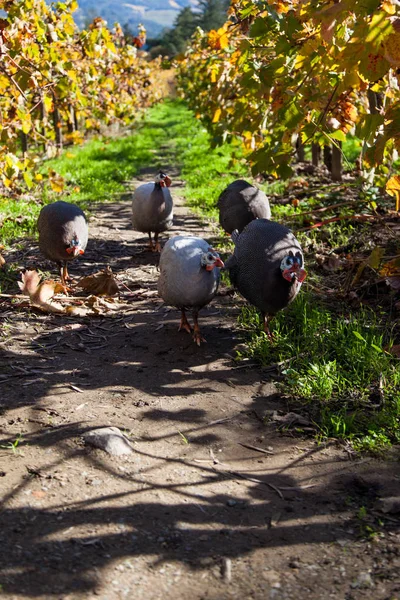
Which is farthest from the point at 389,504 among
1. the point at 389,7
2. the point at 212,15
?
the point at 212,15

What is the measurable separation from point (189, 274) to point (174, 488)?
1.89 m

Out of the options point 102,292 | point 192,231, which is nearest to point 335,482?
point 102,292

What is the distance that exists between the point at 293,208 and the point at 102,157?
8235 millimetres

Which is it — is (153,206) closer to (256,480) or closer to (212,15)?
(256,480)

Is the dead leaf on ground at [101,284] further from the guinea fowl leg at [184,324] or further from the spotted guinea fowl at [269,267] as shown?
the spotted guinea fowl at [269,267]

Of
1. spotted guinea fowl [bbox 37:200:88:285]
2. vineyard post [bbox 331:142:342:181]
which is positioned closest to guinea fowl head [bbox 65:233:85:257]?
spotted guinea fowl [bbox 37:200:88:285]

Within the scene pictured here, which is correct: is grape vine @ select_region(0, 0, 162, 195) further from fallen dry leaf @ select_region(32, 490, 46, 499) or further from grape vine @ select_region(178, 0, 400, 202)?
fallen dry leaf @ select_region(32, 490, 46, 499)

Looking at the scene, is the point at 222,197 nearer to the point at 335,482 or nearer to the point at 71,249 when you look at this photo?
the point at 71,249

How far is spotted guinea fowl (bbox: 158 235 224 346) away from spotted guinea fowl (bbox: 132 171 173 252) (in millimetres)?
2304

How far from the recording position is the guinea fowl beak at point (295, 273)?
4.25 metres

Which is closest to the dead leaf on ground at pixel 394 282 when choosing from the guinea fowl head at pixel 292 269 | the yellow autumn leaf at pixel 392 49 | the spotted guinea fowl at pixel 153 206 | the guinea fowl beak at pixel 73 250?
the guinea fowl head at pixel 292 269

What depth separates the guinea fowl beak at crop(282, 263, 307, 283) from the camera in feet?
14.0

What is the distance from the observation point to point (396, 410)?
3.52m

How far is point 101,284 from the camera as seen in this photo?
228 inches
